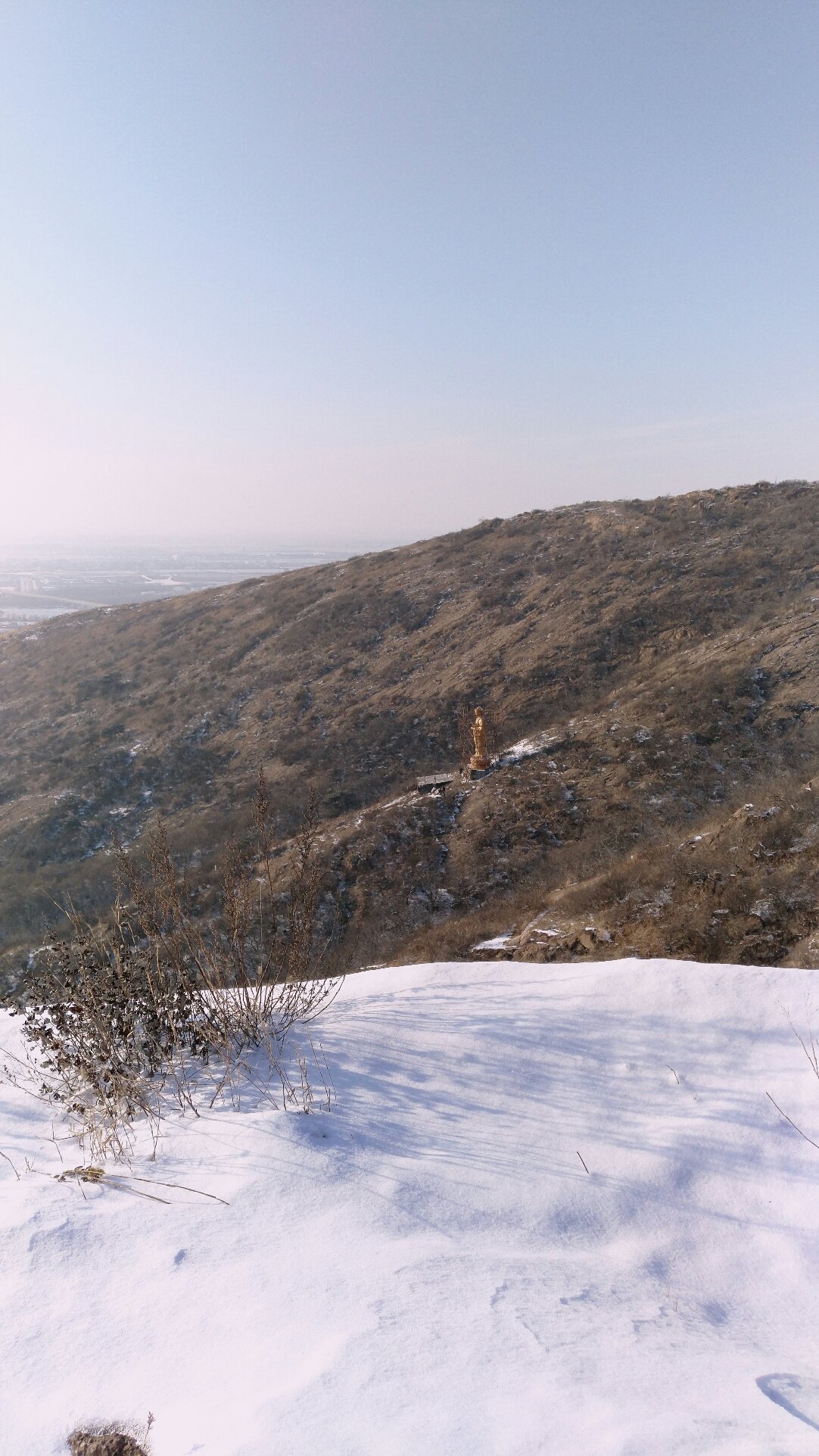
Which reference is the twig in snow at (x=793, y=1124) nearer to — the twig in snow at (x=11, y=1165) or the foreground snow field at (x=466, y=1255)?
the foreground snow field at (x=466, y=1255)

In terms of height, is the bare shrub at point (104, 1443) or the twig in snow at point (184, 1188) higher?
the bare shrub at point (104, 1443)

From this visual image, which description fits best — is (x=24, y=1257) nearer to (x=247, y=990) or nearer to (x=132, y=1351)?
(x=132, y=1351)

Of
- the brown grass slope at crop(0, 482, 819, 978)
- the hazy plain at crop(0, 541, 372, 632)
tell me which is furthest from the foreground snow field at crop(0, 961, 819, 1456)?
the hazy plain at crop(0, 541, 372, 632)

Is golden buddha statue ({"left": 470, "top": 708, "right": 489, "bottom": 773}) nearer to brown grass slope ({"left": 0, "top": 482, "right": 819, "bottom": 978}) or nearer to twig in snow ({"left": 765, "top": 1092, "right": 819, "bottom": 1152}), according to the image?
brown grass slope ({"left": 0, "top": 482, "right": 819, "bottom": 978})

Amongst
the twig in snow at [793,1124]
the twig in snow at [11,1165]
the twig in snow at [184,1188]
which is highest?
the twig in snow at [793,1124]

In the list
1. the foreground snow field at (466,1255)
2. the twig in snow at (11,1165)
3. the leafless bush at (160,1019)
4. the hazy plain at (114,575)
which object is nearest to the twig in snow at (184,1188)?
the foreground snow field at (466,1255)

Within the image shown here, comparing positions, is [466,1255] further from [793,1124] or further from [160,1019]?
[160,1019]

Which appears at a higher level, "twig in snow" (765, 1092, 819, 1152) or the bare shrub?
the bare shrub
